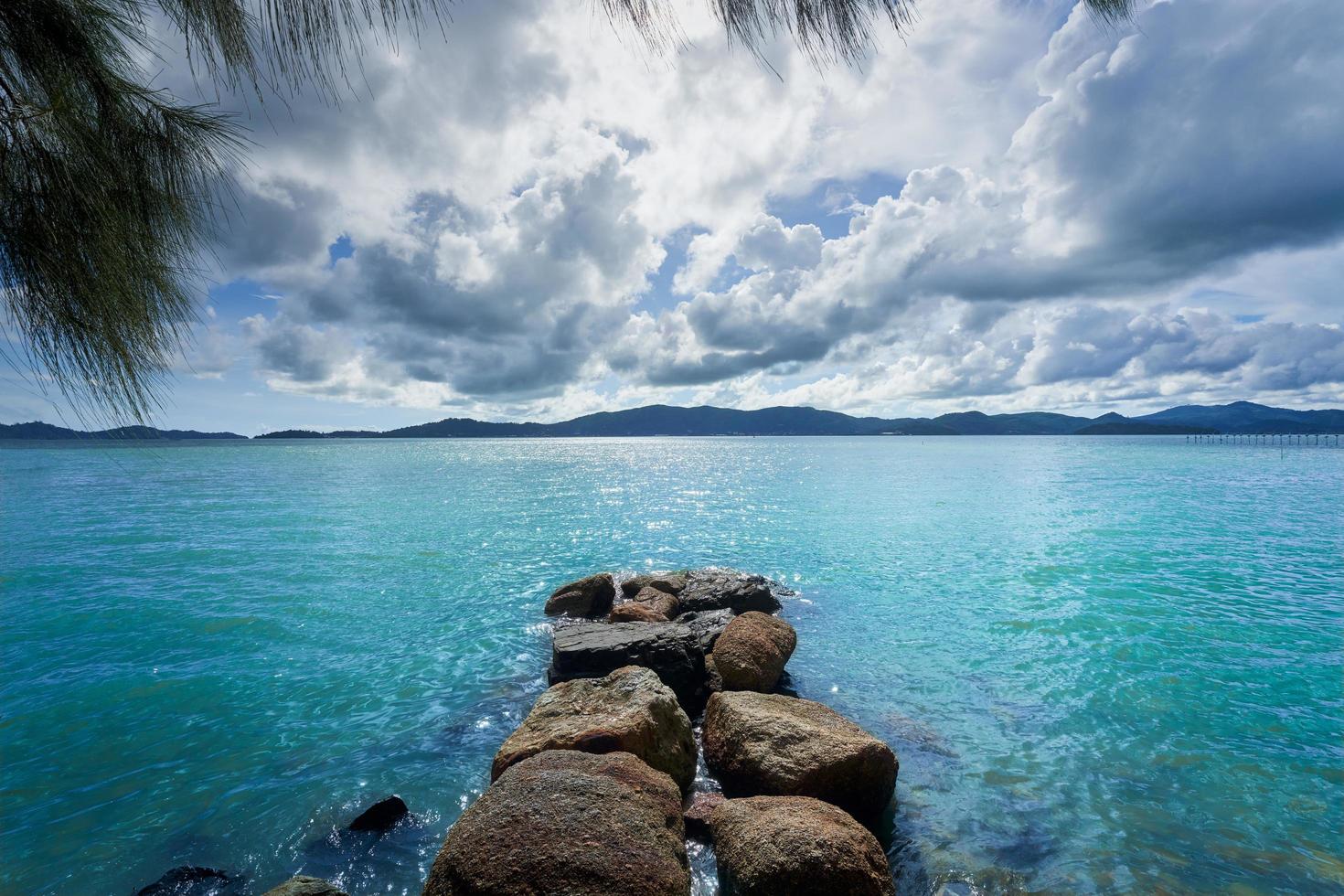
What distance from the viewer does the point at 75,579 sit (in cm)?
2095

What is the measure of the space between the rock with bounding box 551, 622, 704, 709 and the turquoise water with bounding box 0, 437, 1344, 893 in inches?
55.0

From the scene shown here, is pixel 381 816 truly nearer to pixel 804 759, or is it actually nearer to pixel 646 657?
pixel 646 657

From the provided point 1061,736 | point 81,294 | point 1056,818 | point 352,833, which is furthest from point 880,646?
point 81,294

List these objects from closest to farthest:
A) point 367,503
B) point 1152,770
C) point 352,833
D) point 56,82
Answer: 1. point 56,82
2. point 352,833
3. point 1152,770
4. point 367,503

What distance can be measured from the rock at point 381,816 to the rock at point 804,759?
4123mm

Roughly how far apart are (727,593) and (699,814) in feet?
29.3

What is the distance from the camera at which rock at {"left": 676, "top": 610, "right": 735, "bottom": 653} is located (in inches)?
488

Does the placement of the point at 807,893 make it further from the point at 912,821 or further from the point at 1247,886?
the point at 1247,886

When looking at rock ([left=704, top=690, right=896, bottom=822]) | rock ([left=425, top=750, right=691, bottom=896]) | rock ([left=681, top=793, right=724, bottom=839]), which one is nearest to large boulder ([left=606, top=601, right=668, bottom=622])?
rock ([left=704, top=690, right=896, bottom=822])

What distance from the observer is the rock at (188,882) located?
5.94 meters

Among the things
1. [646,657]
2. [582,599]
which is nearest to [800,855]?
[646,657]

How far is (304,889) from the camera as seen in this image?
488cm

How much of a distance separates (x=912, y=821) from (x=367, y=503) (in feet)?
145

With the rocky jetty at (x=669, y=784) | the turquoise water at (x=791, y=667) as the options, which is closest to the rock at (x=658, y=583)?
the turquoise water at (x=791, y=667)
